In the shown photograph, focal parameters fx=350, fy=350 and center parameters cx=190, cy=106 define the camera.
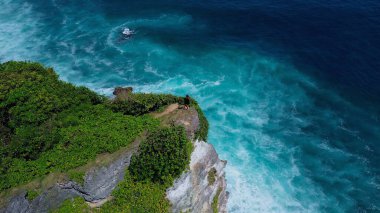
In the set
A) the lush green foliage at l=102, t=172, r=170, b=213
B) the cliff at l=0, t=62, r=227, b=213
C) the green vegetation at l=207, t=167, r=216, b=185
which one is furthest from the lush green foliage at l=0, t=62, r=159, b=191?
the green vegetation at l=207, t=167, r=216, b=185

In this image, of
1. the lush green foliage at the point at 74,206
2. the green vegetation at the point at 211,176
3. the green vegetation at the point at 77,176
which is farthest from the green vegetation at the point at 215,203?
the green vegetation at the point at 77,176

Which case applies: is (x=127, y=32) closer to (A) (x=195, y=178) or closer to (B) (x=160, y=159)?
(A) (x=195, y=178)

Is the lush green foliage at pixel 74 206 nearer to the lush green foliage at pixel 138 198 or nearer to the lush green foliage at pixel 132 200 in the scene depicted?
the lush green foliage at pixel 132 200

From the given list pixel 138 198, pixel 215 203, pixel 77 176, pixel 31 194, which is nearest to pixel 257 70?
pixel 215 203

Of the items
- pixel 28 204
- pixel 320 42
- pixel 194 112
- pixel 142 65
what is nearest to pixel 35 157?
pixel 28 204

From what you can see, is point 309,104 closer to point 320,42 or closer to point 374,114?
point 374,114

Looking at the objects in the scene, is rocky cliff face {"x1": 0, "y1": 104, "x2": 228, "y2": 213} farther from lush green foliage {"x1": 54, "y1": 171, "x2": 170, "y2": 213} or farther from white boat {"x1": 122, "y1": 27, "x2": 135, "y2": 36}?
white boat {"x1": 122, "y1": 27, "x2": 135, "y2": 36}
